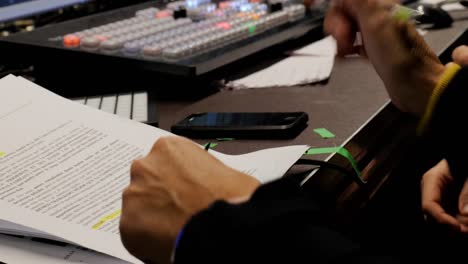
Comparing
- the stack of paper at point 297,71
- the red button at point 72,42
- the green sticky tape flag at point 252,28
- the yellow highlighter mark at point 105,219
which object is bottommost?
the yellow highlighter mark at point 105,219

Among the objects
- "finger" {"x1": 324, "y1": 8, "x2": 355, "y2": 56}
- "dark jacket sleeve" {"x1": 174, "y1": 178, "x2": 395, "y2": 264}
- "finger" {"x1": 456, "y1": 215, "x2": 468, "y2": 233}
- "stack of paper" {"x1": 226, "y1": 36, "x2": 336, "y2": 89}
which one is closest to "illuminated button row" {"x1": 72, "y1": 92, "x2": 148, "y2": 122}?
"stack of paper" {"x1": 226, "y1": 36, "x2": 336, "y2": 89}

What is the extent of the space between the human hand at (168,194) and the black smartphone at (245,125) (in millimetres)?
212

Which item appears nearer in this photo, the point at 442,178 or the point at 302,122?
the point at 302,122

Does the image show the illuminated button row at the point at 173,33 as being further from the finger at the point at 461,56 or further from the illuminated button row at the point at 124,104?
the finger at the point at 461,56

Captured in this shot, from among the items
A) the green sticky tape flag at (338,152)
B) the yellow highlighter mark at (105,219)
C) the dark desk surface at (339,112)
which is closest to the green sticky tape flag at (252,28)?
the dark desk surface at (339,112)

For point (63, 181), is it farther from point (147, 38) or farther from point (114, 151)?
point (147, 38)

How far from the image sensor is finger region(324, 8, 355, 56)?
80 centimetres

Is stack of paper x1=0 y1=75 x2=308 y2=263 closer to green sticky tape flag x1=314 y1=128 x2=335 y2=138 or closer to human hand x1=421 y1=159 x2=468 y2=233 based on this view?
green sticky tape flag x1=314 y1=128 x2=335 y2=138

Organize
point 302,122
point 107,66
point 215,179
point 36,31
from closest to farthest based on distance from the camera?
point 215,179, point 302,122, point 107,66, point 36,31

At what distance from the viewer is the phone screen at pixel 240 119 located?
763 mm

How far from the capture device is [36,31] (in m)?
1.01

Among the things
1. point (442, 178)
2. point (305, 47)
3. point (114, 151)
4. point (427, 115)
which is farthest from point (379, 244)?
point (114, 151)

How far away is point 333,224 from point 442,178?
0.38 m

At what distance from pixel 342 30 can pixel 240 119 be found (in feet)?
0.52
